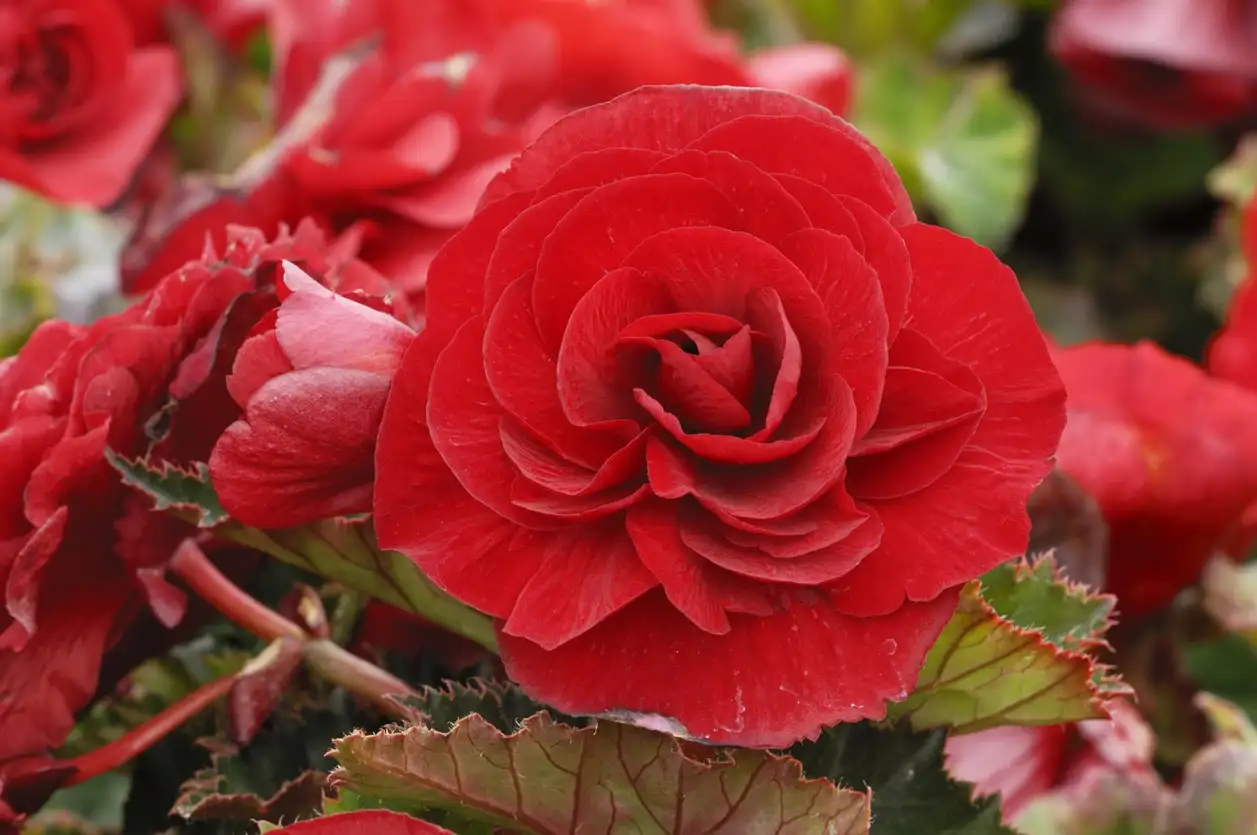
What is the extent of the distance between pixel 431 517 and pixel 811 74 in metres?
0.58

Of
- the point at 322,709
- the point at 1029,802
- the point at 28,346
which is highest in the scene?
the point at 28,346

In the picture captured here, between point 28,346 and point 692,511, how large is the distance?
245 millimetres

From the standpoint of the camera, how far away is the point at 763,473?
0.37m

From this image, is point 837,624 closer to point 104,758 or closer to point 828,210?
point 828,210

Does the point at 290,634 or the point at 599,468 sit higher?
the point at 599,468

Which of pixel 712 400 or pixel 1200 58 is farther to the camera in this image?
pixel 1200 58

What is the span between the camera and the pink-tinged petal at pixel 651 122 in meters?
0.39

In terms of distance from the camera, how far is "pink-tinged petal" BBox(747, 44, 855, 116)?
85cm

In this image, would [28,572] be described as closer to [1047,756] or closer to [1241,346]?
[1047,756]

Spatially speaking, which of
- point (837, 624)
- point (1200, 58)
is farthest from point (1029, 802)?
point (1200, 58)

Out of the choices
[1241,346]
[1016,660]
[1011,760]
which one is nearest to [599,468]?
[1016,660]

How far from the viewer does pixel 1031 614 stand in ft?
1.52

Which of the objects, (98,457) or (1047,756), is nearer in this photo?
(98,457)

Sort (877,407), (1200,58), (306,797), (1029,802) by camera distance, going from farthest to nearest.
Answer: (1200,58)
(1029,802)
(306,797)
(877,407)
